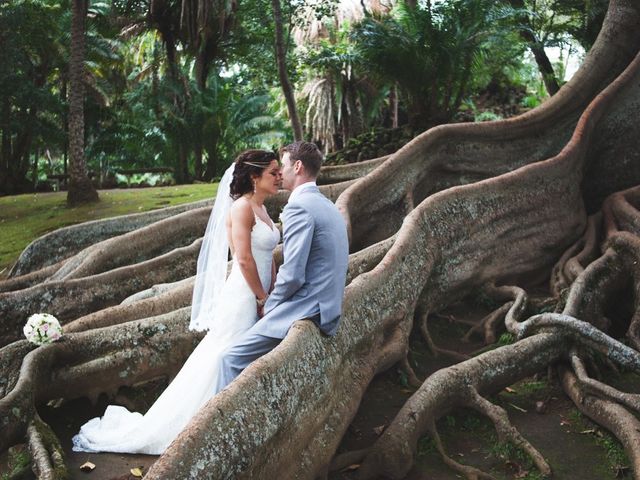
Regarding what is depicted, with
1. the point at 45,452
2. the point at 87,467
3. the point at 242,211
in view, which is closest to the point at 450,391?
the point at 242,211

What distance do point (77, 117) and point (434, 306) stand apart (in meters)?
11.7

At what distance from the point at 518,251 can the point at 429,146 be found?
5.97ft

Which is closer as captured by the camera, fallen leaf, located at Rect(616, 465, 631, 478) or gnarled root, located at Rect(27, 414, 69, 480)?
gnarled root, located at Rect(27, 414, 69, 480)

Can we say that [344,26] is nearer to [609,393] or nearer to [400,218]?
[400,218]

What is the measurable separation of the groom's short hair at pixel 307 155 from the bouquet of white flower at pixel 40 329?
8.00ft

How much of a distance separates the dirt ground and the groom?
41.5 inches

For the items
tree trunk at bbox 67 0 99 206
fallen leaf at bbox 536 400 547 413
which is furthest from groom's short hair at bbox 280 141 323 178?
tree trunk at bbox 67 0 99 206

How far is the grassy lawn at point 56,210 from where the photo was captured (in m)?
13.1

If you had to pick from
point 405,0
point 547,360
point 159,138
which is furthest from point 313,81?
point 547,360

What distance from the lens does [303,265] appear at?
4309 millimetres

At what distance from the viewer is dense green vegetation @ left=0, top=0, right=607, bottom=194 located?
41.8ft

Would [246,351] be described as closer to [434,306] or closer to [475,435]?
[475,435]

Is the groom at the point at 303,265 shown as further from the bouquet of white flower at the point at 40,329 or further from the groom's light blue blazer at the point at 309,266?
the bouquet of white flower at the point at 40,329

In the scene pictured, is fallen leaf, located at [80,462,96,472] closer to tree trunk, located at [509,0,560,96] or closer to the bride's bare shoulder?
the bride's bare shoulder
